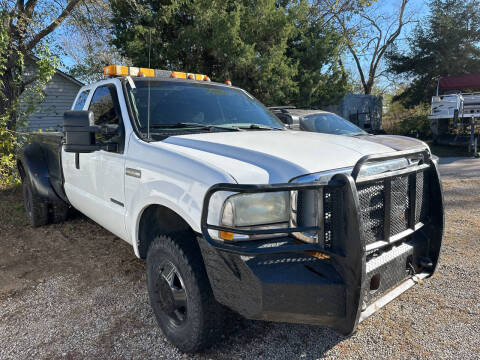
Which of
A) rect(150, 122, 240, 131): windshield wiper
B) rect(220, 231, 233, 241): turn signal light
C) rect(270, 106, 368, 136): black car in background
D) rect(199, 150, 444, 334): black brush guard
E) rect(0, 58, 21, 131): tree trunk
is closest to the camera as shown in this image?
rect(199, 150, 444, 334): black brush guard

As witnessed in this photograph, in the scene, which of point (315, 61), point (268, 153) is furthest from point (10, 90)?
point (315, 61)

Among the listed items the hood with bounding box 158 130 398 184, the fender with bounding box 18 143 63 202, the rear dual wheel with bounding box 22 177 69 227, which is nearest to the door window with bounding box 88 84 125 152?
the hood with bounding box 158 130 398 184

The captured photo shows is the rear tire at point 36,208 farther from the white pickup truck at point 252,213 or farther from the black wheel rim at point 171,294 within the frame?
the black wheel rim at point 171,294

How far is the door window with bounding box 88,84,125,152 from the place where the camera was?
297cm

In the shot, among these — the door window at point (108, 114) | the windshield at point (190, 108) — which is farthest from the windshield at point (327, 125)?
the door window at point (108, 114)

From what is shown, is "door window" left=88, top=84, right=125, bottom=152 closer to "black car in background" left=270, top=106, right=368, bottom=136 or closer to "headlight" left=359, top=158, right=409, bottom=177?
"headlight" left=359, top=158, right=409, bottom=177

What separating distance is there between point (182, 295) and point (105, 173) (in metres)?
1.43

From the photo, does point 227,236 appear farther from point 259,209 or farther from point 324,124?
point 324,124

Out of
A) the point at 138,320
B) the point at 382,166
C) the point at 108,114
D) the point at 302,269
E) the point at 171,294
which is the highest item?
the point at 108,114

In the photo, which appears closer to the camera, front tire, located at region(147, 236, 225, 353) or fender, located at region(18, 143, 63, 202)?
front tire, located at region(147, 236, 225, 353)

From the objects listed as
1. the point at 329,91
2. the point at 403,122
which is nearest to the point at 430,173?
the point at 329,91

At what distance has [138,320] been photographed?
2.83 m

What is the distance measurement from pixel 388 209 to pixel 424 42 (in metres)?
23.1

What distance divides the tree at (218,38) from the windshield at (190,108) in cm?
777
